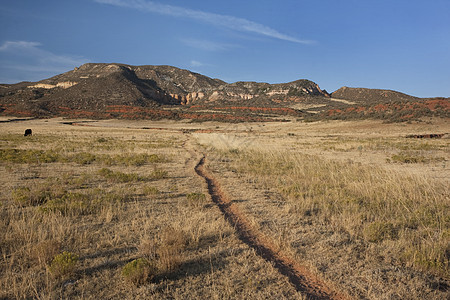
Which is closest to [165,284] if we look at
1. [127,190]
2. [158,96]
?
[127,190]

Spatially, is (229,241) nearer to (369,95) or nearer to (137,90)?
(137,90)

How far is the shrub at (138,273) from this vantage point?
3545 millimetres

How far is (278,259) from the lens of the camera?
14.3ft

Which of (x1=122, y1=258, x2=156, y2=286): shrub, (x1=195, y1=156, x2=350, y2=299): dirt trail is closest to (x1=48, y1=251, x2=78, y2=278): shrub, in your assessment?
(x1=122, y1=258, x2=156, y2=286): shrub

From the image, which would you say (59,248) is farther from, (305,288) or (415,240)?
(415,240)

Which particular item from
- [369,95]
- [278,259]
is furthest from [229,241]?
[369,95]

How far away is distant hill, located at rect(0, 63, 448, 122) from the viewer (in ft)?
294

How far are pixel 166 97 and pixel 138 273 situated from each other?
14879cm

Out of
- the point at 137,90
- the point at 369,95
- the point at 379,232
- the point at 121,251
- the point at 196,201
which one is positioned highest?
the point at 369,95

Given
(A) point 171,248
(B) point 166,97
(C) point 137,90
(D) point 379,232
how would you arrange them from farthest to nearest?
(B) point 166,97 → (C) point 137,90 → (D) point 379,232 → (A) point 171,248

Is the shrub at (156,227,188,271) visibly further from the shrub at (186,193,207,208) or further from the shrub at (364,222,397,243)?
the shrub at (364,222,397,243)

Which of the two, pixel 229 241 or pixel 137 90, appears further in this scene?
pixel 137 90

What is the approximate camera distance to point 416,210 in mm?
6305

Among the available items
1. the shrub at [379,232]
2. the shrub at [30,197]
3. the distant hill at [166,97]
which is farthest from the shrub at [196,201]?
the distant hill at [166,97]
